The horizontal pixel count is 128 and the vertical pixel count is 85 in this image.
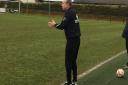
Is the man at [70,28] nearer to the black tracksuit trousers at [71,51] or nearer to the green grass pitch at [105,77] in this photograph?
the black tracksuit trousers at [71,51]

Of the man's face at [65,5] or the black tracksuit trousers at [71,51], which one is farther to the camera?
the black tracksuit trousers at [71,51]

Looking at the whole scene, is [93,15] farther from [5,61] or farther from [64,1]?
[64,1]

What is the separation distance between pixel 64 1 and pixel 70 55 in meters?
1.32

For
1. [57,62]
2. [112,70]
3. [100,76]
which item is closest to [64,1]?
[100,76]

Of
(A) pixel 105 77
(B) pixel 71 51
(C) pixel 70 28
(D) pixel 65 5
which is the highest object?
(D) pixel 65 5

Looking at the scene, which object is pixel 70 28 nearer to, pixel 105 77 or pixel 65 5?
pixel 65 5

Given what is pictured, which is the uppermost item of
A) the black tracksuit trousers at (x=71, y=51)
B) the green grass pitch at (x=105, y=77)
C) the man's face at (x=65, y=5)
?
the man's face at (x=65, y=5)

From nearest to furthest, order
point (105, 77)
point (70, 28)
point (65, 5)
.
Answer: point (65, 5) < point (70, 28) < point (105, 77)

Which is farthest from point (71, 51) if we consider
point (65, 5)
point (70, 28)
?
point (65, 5)

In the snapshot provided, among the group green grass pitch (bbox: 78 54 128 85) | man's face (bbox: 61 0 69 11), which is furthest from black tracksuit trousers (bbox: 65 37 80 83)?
green grass pitch (bbox: 78 54 128 85)

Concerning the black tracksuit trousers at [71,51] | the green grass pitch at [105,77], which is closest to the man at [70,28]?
the black tracksuit trousers at [71,51]

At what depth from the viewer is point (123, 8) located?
83000mm

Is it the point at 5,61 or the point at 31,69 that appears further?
the point at 5,61

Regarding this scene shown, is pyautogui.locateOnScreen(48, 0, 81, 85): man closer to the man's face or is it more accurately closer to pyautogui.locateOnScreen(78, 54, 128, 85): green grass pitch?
the man's face
